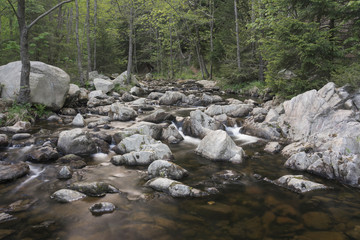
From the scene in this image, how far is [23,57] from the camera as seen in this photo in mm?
10492

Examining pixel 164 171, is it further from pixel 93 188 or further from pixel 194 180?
pixel 93 188

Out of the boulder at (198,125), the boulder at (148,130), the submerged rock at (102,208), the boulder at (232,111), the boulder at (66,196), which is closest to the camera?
the submerged rock at (102,208)

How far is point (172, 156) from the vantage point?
303 inches

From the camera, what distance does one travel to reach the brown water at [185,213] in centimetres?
425

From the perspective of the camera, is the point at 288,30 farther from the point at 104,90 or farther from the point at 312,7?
the point at 104,90

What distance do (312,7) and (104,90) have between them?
14.5 meters

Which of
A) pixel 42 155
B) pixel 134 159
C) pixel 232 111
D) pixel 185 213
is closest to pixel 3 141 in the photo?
pixel 42 155

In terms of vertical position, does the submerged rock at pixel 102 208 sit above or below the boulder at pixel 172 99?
below

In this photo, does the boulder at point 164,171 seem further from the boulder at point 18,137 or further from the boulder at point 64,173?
the boulder at point 18,137

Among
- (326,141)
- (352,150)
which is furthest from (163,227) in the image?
(326,141)

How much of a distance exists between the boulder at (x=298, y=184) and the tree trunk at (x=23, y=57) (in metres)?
10.4

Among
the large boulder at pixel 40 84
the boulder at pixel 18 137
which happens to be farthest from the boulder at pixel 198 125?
the large boulder at pixel 40 84

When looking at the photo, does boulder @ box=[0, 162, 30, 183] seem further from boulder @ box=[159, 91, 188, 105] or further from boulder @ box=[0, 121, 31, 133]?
boulder @ box=[159, 91, 188, 105]

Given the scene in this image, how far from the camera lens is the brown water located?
4.25 metres
